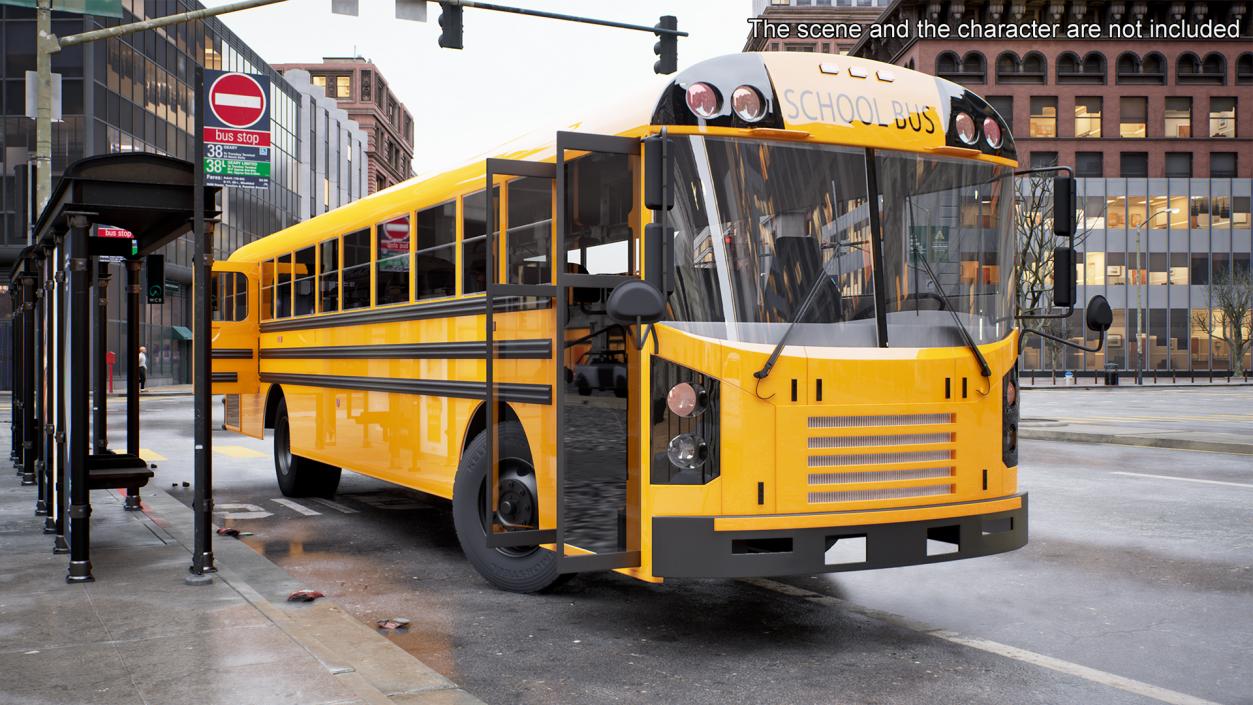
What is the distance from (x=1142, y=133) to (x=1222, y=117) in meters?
4.97

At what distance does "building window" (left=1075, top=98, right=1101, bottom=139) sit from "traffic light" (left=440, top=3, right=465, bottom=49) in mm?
62152

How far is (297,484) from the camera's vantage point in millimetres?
12484

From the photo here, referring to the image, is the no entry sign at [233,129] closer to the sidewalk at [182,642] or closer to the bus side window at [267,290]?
the sidewalk at [182,642]

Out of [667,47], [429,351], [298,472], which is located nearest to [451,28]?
[667,47]

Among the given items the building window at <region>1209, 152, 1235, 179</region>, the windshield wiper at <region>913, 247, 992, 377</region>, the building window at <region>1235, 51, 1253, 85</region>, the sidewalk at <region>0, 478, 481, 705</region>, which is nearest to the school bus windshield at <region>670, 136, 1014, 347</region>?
the windshield wiper at <region>913, 247, 992, 377</region>

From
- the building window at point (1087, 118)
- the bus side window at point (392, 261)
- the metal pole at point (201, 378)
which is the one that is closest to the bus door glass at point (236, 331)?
the bus side window at point (392, 261)

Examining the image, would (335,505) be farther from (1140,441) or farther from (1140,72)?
(1140,72)

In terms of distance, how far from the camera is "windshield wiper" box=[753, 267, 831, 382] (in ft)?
19.4

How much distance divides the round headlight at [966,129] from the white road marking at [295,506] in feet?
23.8

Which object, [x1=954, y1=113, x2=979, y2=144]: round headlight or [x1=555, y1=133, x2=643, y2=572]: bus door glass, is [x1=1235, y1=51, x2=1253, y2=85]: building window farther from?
[x1=555, y1=133, x2=643, y2=572]: bus door glass

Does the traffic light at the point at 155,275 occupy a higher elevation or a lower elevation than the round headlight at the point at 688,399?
higher

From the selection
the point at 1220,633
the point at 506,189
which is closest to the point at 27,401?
the point at 506,189

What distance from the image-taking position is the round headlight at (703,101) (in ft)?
20.0

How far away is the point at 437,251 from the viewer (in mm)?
8492
